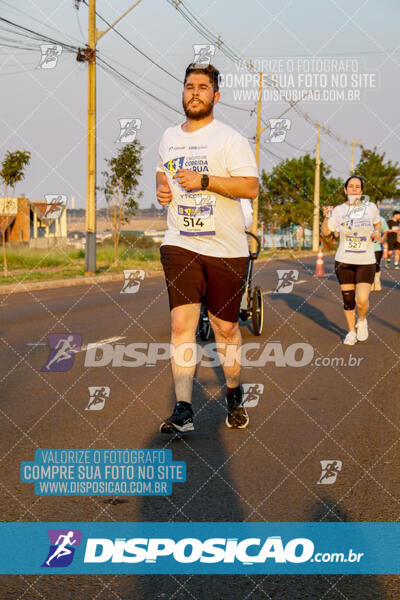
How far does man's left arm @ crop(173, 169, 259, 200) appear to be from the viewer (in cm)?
487

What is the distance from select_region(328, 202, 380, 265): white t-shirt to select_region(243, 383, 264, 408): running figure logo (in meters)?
2.96

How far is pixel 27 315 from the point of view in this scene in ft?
41.6

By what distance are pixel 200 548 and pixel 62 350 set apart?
18.7 feet

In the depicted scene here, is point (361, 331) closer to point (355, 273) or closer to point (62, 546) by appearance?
point (355, 273)

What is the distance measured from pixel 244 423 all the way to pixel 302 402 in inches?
40.9

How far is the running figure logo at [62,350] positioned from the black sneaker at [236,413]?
2543 millimetres

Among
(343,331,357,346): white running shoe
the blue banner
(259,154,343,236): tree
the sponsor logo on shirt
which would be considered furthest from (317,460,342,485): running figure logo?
(259,154,343,236): tree

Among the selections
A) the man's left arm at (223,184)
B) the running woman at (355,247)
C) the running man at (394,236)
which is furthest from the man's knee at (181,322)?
the running man at (394,236)

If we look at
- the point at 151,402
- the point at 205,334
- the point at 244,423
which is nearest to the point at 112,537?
the point at 244,423

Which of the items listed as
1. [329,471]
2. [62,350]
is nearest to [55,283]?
[62,350]

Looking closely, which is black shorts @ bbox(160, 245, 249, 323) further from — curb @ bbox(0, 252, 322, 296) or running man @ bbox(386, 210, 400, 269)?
running man @ bbox(386, 210, 400, 269)

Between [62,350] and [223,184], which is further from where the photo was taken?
[62,350]

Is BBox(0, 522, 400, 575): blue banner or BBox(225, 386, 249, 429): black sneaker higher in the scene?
BBox(0, 522, 400, 575): blue banner

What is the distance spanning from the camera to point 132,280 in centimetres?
2292
